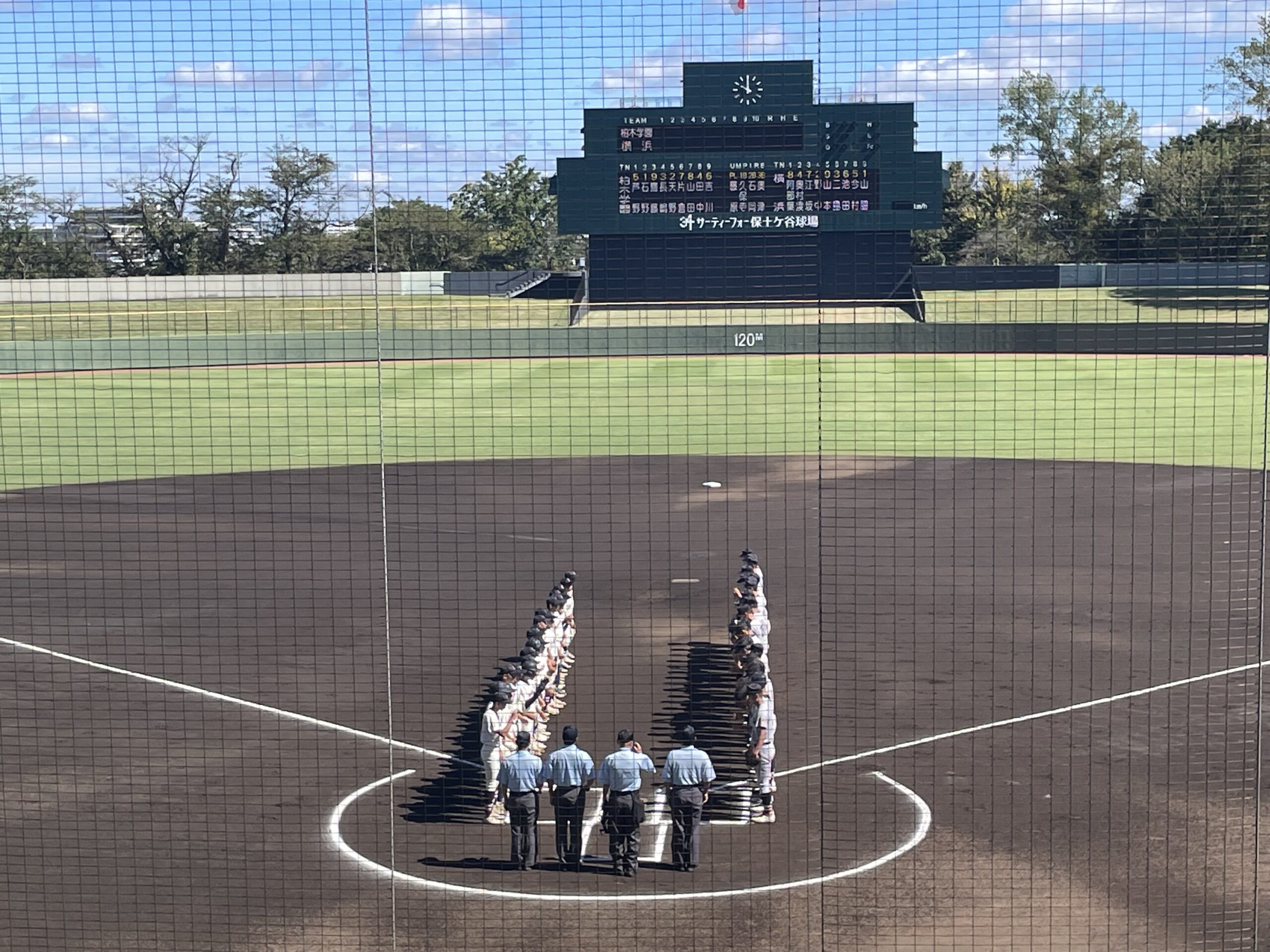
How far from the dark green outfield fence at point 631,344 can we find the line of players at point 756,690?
22.7 meters

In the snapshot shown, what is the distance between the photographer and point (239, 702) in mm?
12672

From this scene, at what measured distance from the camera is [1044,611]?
1527cm

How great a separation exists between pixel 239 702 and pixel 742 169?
25.3 m

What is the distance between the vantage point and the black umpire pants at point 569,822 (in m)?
9.13

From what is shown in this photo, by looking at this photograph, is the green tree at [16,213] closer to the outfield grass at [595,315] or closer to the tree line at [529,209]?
the tree line at [529,209]

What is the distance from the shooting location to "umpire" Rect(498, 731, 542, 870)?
9000 mm

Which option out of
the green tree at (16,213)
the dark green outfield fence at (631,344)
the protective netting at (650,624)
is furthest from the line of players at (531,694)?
the dark green outfield fence at (631,344)

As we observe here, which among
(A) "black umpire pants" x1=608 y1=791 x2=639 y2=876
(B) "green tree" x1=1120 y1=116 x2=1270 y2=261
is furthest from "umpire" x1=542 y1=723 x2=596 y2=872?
(B) "green tree" x1=1120 y1=116 x2=1270 y2=261

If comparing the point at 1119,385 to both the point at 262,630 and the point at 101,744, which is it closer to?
the point at 262,630

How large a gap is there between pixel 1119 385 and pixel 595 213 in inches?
515

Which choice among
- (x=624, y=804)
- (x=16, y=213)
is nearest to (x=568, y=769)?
(x=624, y=804)

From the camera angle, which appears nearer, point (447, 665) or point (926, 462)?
point (447, 665)

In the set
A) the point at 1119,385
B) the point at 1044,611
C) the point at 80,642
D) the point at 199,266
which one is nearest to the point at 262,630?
the point at 80,642

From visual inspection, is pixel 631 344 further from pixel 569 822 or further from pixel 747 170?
pixel 569 822
